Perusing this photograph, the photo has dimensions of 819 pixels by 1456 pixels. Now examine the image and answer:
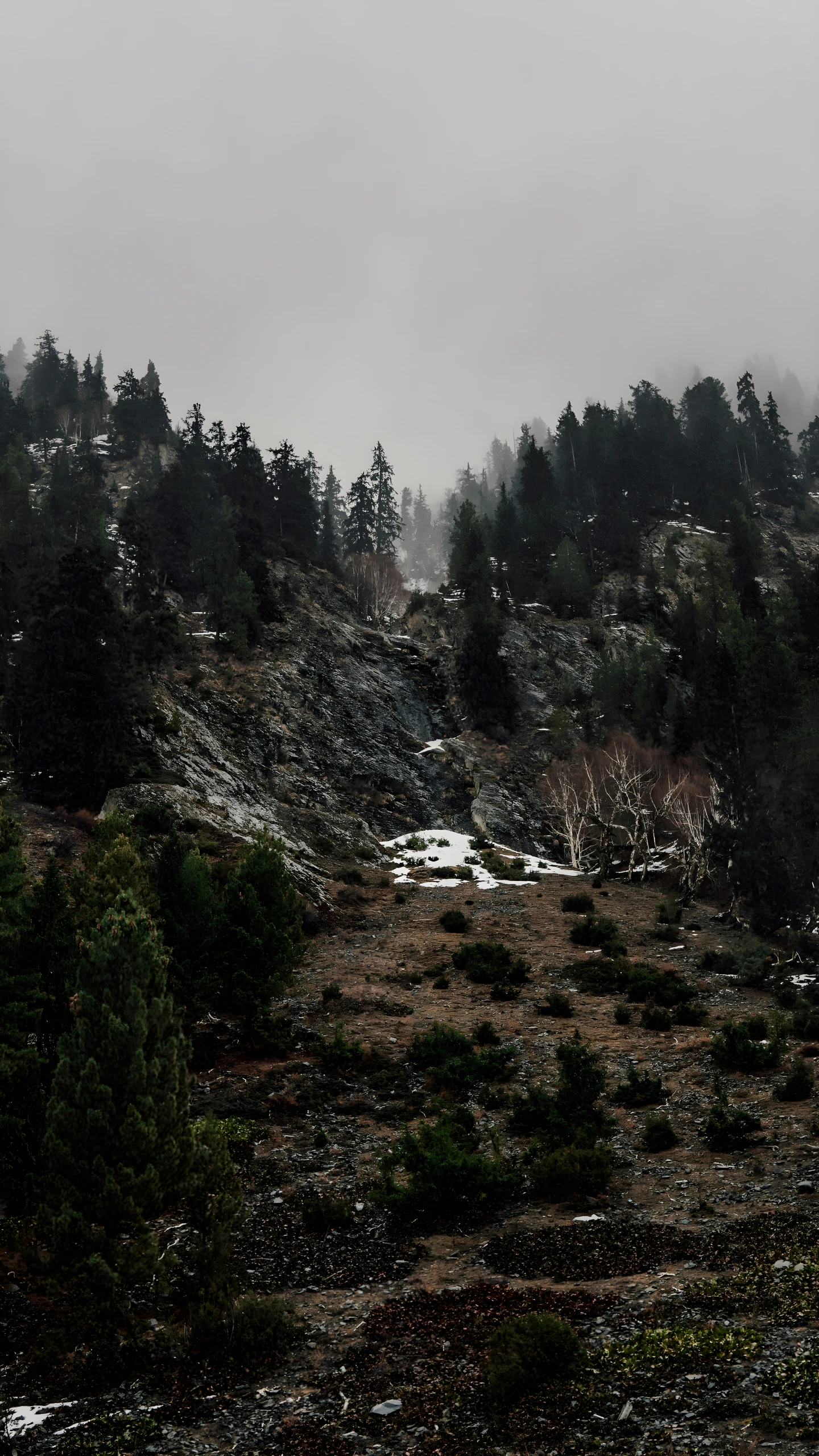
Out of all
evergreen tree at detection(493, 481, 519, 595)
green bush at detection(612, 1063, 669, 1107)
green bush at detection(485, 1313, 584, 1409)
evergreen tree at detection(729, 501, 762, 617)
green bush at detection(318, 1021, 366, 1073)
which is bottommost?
green bush at detection(612, 1063, 669, 1107)

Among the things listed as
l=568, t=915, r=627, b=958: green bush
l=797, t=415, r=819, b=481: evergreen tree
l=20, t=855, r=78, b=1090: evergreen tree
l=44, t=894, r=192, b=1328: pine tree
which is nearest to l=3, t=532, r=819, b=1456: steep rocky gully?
l=568, t=915, r=627, b=958: green bush

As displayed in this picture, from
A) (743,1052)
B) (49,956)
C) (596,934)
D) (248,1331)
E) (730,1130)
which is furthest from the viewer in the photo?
(596,934)

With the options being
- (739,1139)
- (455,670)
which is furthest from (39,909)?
(455,670)

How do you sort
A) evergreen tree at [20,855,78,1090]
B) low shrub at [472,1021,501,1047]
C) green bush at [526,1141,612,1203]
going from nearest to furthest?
1. green bush at [526,1141,612,1203]
2. evergreen tree at [20,855,78,1090]
3. low shrub at [472,1021,501,1047]

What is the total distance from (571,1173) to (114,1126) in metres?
9.34

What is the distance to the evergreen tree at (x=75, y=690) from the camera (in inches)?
1711

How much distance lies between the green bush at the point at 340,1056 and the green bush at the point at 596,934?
17.4m

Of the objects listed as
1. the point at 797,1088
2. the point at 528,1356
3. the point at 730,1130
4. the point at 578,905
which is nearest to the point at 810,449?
the point at 578,905

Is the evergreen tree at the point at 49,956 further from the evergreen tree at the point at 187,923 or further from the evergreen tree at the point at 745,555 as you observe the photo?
the evergreen tree at the point at 745,555

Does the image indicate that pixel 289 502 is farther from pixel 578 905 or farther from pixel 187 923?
pixel 187 923

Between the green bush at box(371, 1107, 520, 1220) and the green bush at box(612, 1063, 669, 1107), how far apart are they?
219 inches

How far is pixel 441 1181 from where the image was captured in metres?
16.8

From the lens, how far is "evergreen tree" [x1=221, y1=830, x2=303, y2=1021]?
84.9ft

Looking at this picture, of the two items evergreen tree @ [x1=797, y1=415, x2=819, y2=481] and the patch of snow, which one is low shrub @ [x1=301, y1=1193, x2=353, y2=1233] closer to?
the patch of snow
